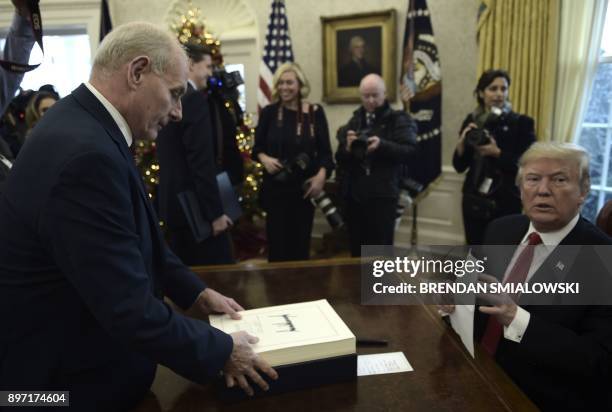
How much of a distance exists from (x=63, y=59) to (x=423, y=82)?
4693mm

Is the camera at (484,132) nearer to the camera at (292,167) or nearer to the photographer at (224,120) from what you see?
the camera at (292,167)

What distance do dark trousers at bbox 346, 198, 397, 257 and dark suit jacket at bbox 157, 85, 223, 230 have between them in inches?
49.9

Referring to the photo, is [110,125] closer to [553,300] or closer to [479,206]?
[553,300]

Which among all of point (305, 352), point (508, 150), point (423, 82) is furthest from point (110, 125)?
point (423, 82)

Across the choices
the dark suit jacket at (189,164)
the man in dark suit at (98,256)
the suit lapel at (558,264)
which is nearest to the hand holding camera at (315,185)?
the dark suit jacket at (189,164)

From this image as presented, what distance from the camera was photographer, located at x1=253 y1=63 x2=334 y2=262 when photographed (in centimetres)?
373

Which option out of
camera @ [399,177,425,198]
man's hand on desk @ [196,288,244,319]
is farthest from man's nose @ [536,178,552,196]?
camera @ [399,177,425,198]

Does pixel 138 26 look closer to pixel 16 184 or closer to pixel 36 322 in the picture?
pixel 16 184

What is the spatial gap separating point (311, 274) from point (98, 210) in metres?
1.11

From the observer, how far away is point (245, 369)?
44.3 inches

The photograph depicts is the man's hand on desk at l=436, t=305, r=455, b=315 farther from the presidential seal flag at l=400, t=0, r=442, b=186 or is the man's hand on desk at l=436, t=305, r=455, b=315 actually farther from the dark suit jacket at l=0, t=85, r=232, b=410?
the presidential seal flag at l=400, t=0, r=442, b=186

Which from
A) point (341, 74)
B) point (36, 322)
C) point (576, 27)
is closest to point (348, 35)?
point (341, 74)

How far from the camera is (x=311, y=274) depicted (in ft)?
6.48

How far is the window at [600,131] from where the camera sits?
157 inches
